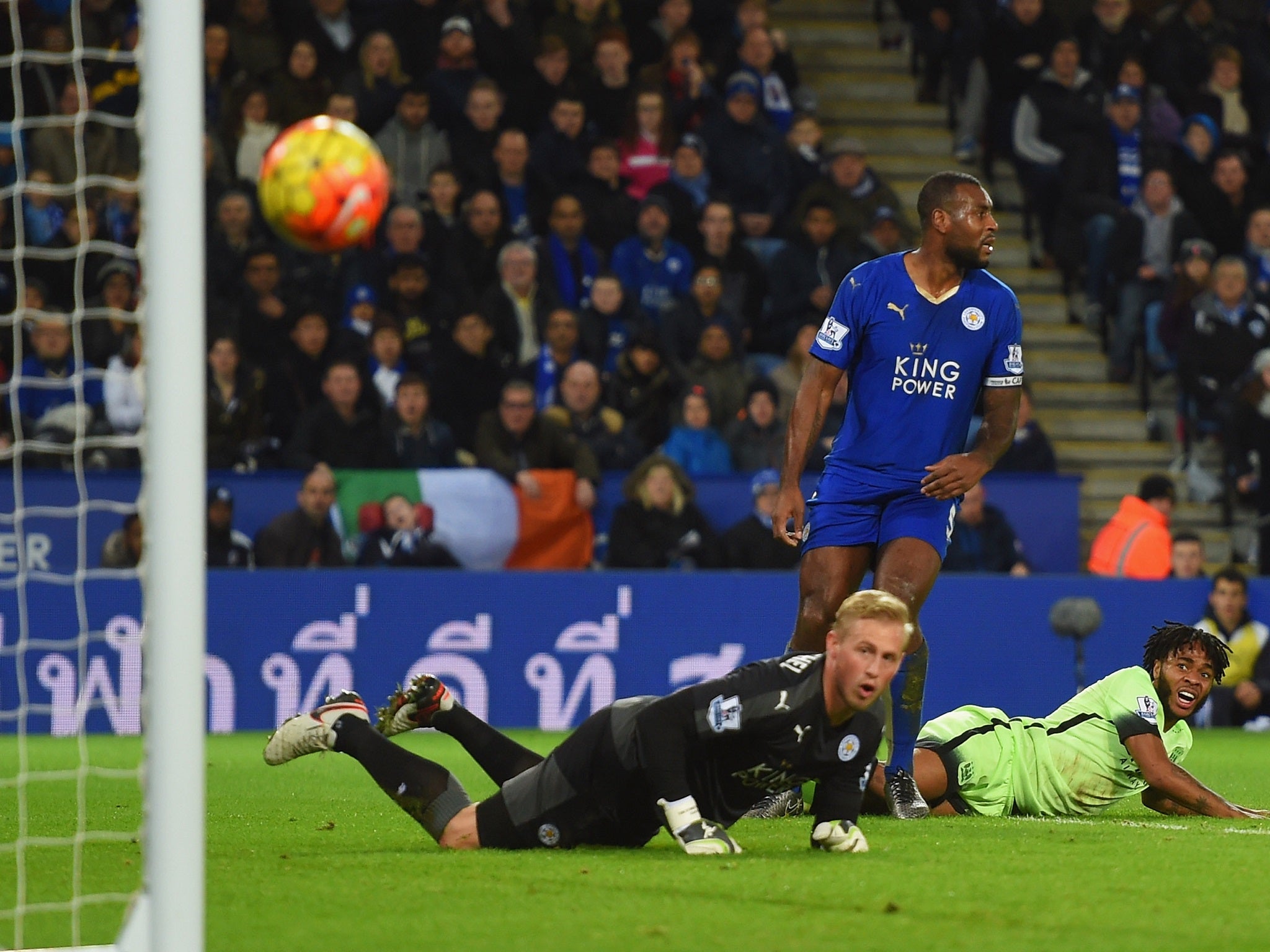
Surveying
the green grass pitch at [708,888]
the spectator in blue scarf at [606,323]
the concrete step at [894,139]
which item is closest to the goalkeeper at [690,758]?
the green grass pitch at [708,888]

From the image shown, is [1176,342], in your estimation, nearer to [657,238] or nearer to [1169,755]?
[657,238]

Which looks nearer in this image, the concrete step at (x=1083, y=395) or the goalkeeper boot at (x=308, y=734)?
the goalkeeper boot at (x=308, y=734)

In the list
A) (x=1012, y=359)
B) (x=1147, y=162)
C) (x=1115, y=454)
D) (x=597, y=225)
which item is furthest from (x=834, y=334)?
(x=1147, y=162)

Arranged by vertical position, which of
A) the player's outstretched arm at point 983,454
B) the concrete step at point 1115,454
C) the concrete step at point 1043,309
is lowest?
the concrete step at point 1115,454

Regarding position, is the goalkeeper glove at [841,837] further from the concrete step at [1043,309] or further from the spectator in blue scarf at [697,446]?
the concrete step at [1043,309]

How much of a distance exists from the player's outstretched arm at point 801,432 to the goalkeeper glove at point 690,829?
4.69 feet

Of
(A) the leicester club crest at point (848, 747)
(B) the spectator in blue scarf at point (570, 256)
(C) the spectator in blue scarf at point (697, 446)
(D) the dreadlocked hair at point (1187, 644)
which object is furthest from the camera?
(B) the spectator in blue scarf at point (570, 256)

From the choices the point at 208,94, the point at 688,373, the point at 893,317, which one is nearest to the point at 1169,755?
the point at 893,317

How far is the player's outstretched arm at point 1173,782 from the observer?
7.00m

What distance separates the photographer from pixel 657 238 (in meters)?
14.3

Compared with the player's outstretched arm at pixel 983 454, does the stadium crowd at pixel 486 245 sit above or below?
above

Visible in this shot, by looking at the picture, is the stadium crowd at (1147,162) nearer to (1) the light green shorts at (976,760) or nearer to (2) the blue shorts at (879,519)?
(1) the light green shorts at (976,760)

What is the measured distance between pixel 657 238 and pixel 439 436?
258 centimetres

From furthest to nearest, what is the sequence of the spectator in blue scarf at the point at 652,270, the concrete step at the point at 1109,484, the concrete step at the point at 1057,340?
the concrete step at the point at 1057,340
the concrete step at the point at 1109,484
the spectator in blue scarf at the point at 652,270
